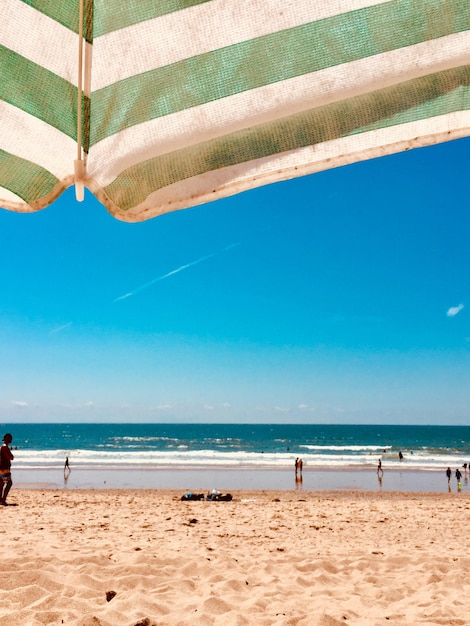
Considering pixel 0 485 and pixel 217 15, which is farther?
pixel 0 485

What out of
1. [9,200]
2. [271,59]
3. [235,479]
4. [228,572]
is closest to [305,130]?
[271,59]

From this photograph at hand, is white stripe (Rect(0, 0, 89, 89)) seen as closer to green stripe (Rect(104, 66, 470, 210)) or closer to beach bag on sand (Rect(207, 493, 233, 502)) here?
green stripe (Rect(104, 66, 470, 210))

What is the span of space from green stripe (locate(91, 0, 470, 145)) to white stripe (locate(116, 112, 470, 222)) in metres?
0.18

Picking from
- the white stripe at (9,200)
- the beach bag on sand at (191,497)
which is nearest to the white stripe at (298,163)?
the white stripe at (9,200)

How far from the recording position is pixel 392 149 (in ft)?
4.20

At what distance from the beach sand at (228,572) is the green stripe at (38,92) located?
11.7 ft

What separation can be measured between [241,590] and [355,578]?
1.36 meters

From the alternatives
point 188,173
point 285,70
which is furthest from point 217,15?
point 188,173

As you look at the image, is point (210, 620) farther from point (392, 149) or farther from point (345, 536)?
point (345, 536)

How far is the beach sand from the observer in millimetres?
4000

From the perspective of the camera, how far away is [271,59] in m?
1.23

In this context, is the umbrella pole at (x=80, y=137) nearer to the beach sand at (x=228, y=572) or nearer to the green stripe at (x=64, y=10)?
the green stripe at (x=64, y=10)

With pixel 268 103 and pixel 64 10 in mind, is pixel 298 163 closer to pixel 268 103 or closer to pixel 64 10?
pixel 268 103

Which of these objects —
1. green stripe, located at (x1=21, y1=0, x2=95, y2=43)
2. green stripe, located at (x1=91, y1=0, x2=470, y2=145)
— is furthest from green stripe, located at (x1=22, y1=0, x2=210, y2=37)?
green stripe, located at (x1=91, y1=0, x2=470, y2=145)
